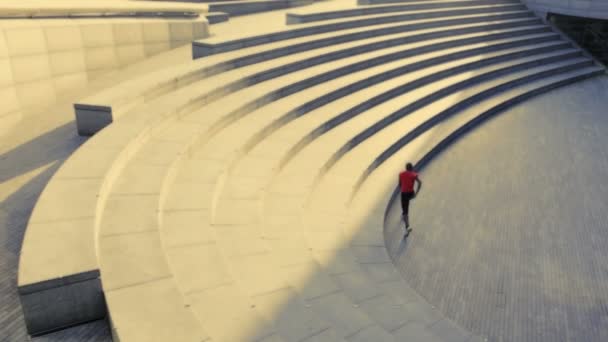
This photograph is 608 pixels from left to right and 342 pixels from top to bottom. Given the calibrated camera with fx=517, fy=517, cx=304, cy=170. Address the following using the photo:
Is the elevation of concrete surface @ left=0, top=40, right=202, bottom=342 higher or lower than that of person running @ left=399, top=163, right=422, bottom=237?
higher

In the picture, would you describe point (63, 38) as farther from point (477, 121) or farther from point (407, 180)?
point (477, 121)

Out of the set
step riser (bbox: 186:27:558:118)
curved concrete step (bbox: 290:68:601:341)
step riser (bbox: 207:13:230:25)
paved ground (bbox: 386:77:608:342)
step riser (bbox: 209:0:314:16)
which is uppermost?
step riser (bbox: 209:0:314:16)

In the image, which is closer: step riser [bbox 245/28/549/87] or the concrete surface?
the concrete surface

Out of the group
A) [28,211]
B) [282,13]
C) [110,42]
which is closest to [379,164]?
[110,42]

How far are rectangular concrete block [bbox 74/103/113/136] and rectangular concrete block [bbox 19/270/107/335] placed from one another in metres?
4.49

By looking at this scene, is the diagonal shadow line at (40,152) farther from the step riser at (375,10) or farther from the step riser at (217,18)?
the step riser at (375,10)

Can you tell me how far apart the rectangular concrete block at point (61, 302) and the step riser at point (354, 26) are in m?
9.07

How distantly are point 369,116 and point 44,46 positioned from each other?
7.77m

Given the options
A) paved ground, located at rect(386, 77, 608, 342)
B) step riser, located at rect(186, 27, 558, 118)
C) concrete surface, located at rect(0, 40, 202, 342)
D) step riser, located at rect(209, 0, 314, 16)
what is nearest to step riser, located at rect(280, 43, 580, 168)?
step riser, located at rect(186, 27, 558, 118)

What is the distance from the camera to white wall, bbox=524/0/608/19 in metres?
23.5

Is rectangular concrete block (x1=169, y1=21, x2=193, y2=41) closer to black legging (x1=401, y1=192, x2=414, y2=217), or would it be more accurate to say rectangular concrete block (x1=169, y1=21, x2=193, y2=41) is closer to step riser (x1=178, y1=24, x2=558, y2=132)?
step riser (x1=178, y1=24, x2=558, y2=132)

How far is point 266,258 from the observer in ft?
23.0

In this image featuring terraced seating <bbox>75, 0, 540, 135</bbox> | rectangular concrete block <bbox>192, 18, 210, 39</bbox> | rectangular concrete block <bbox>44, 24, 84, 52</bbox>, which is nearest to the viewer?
terraced seating <bbox>75, 0, 540, 135</bbox>

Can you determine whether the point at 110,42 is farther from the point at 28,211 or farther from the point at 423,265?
the point at 423,265
